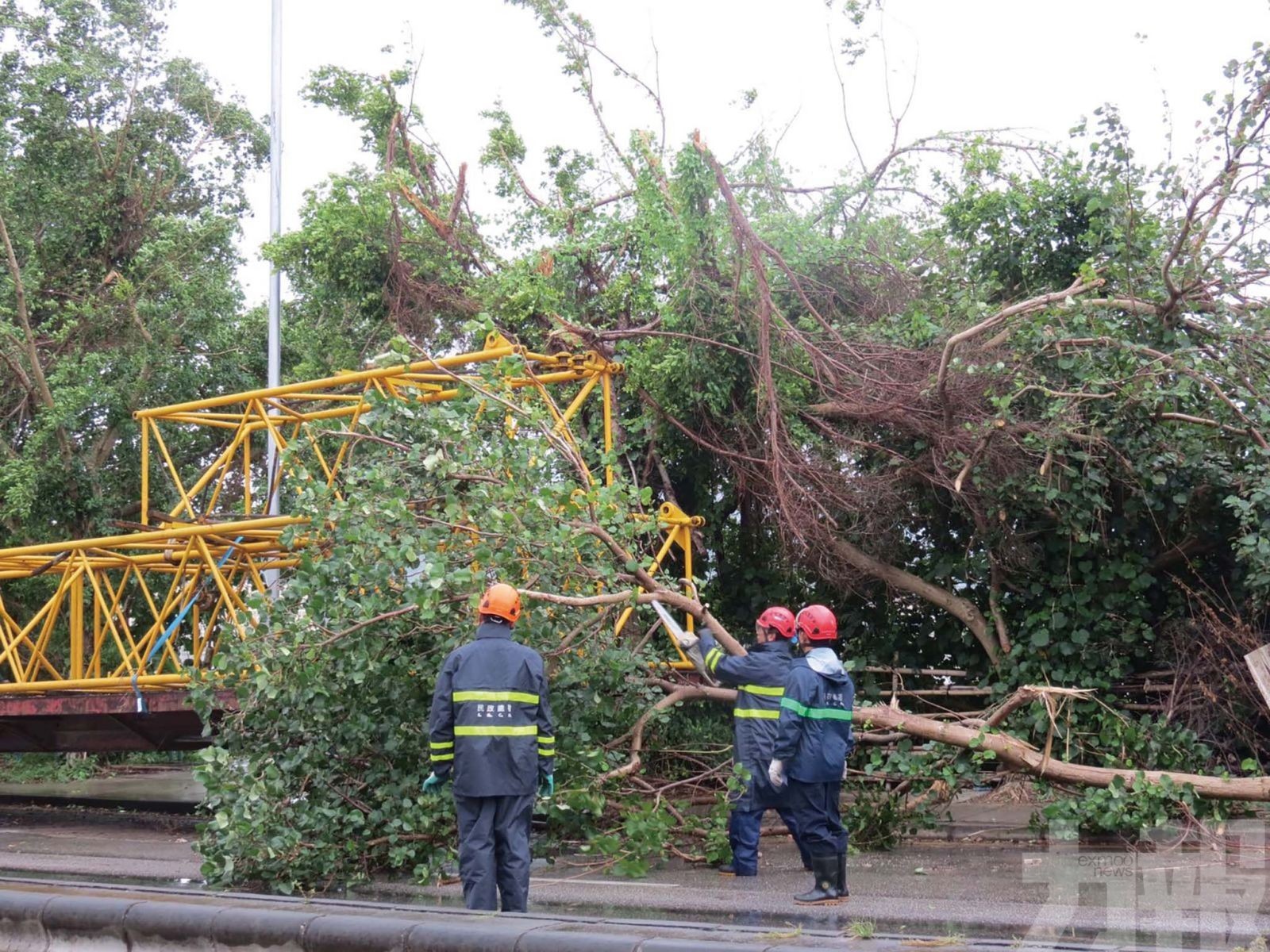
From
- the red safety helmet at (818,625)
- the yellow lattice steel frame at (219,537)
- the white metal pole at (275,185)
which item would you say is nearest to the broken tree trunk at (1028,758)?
the yellow lattice steel frame at (219,537)

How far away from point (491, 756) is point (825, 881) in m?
2.03

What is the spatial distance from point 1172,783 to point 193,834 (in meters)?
8.38

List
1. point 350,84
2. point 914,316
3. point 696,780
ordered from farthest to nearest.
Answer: point 350,84
point 914,316
point 696,780

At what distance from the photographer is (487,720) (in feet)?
20.4

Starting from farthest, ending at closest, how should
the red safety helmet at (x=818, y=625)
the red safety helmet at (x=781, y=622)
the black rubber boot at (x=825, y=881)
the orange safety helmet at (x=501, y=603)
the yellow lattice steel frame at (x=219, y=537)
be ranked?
the yellow lattice steel frame at (x=219, y=537) → the red safety helmet at (x=781, y=622) → the red safety helmet at (x=818, y=625) → the black rubber boot at (x=825, y=881) → the orange safety helmet at (x=501, y=603)

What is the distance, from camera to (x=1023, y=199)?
37.0 feet

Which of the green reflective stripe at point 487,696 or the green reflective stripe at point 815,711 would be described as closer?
→ the green reflective stripe at point 487,696

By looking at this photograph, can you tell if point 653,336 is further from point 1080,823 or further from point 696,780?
point 1080,823

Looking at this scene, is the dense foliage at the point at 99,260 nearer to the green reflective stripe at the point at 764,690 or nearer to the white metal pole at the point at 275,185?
the white metal pole at the point at 275,185

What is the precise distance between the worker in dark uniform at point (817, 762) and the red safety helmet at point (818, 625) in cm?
18

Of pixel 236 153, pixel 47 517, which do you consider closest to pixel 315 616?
pixel 47 517

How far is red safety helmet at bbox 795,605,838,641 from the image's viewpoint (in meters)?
7.25

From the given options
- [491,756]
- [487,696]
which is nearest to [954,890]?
[491,756]

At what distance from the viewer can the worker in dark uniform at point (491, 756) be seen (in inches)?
243
